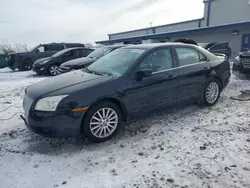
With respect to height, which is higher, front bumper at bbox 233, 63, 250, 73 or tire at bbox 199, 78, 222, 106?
front bumper at bbox 233, 63, 250, 73

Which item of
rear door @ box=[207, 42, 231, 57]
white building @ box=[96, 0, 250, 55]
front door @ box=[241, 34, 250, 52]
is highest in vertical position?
white building @ box=[96, 0, 250, 55]

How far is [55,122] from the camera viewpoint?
9.86ft

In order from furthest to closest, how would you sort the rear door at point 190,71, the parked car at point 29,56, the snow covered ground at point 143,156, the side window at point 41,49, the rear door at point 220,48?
the rear door at point 220,48 < the side window at point 41,49 < the parked car at point 29,56 < the rear door at point 190,71 < the snow covered ground at point 143,156

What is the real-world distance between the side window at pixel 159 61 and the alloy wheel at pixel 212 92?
4.35 ft

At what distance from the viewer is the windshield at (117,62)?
3693 millimetres

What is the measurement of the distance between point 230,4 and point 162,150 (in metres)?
23.1

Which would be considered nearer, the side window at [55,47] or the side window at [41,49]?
the side window at [41,49]

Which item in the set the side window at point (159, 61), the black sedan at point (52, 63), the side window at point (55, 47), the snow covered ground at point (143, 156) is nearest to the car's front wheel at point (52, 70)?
the black sedan at point (52, 63)

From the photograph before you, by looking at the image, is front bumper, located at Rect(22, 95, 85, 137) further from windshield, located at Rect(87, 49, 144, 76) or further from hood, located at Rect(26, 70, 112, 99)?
windshield, located at Rect(87, 49, 144, 76)

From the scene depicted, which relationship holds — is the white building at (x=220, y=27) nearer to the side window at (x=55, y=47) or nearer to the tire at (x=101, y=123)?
the side window at (x=55, y=47)

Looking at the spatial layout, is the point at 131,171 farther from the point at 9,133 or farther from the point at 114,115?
the point at 9,133

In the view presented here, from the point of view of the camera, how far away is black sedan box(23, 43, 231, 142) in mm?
3055

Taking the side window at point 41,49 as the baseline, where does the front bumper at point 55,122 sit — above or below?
below

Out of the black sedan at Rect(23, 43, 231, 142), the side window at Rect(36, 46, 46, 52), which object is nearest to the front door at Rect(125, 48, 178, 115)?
the black sedan at Rect(23, 43, 231, 142)
